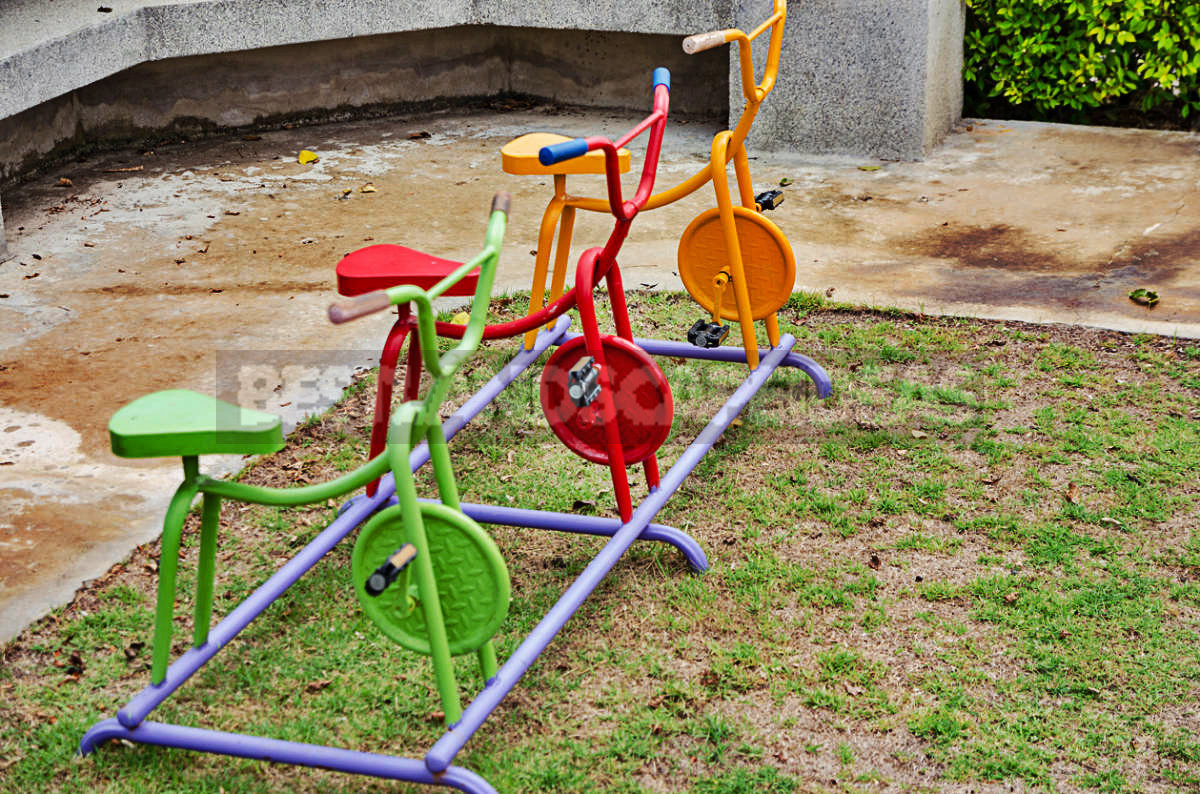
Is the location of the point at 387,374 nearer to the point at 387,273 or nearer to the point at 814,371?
the point at 387,273

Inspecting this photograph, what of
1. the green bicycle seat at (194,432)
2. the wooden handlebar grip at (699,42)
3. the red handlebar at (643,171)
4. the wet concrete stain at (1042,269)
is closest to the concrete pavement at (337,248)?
the wet concrete stain at (1042,269)

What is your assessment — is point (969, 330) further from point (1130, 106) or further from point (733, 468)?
point (1130, 106)

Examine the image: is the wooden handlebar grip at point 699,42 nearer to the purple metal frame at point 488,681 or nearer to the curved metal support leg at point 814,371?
the purple metal frame at point 488,681

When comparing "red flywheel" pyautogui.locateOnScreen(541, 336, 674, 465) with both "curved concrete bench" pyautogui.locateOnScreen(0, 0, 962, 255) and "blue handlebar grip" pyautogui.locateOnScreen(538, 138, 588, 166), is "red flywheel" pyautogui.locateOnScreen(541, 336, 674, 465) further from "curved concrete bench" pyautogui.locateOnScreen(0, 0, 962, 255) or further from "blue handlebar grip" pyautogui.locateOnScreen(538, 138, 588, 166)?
"curved concrete bench" pyautogui.locateOnScreen(0, 0, 962, 255)

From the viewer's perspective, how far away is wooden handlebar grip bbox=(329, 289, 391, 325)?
2178 mm

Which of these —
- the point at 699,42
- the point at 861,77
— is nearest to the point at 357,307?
the point at 699,42

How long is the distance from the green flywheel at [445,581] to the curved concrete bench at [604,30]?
457 centimetres

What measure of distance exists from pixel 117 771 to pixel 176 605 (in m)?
0.68

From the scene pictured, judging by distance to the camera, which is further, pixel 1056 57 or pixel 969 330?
pixel 1056 57

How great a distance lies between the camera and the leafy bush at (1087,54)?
706cm

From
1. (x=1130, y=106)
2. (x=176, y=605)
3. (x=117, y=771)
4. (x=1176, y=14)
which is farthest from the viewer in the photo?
(x=1130, y=106)

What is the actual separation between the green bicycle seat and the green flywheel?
0.29 m

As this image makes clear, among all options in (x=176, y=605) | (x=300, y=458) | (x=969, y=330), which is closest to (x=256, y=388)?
(x=300, y=458)

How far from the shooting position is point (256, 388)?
182 inches
